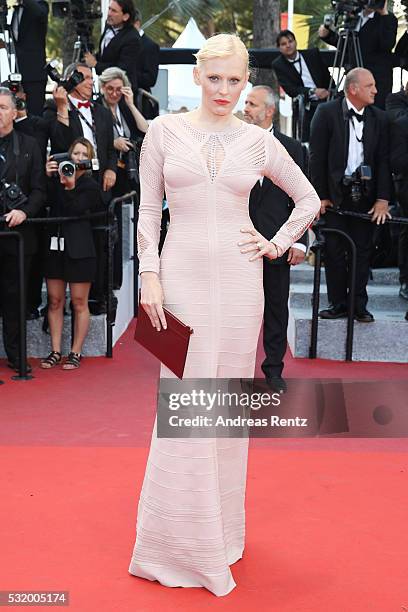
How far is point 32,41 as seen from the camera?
9102 mm

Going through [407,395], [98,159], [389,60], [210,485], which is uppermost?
[389,60]

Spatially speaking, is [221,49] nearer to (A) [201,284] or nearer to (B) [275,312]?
(A) [201,284]

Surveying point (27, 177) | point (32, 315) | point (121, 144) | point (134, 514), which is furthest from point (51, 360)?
point (134, 514)

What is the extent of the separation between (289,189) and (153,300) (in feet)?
2.25

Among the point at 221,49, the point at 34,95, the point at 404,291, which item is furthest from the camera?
the point at 34,95

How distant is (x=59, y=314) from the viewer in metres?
7.64

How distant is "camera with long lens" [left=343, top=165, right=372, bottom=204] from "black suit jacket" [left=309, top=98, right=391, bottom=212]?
0.07 m

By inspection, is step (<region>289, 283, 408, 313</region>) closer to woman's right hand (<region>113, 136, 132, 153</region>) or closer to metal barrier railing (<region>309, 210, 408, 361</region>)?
metal barrier railing (<region>309, 210, 408, 361</region>)

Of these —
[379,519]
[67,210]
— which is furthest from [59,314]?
[379,519]

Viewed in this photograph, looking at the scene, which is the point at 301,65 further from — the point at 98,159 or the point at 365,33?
the point at 98,159

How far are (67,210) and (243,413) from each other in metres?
3.88

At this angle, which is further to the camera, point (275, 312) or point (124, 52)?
point (124, 52)

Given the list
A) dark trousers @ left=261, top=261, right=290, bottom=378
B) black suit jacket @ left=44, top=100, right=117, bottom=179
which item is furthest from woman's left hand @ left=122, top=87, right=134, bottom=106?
dark trousers @ left=261, top=261, right=290, bottom=378

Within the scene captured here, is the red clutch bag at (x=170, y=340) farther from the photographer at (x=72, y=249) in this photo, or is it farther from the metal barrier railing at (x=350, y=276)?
the metal barrier railing at (x=350, y=276)
